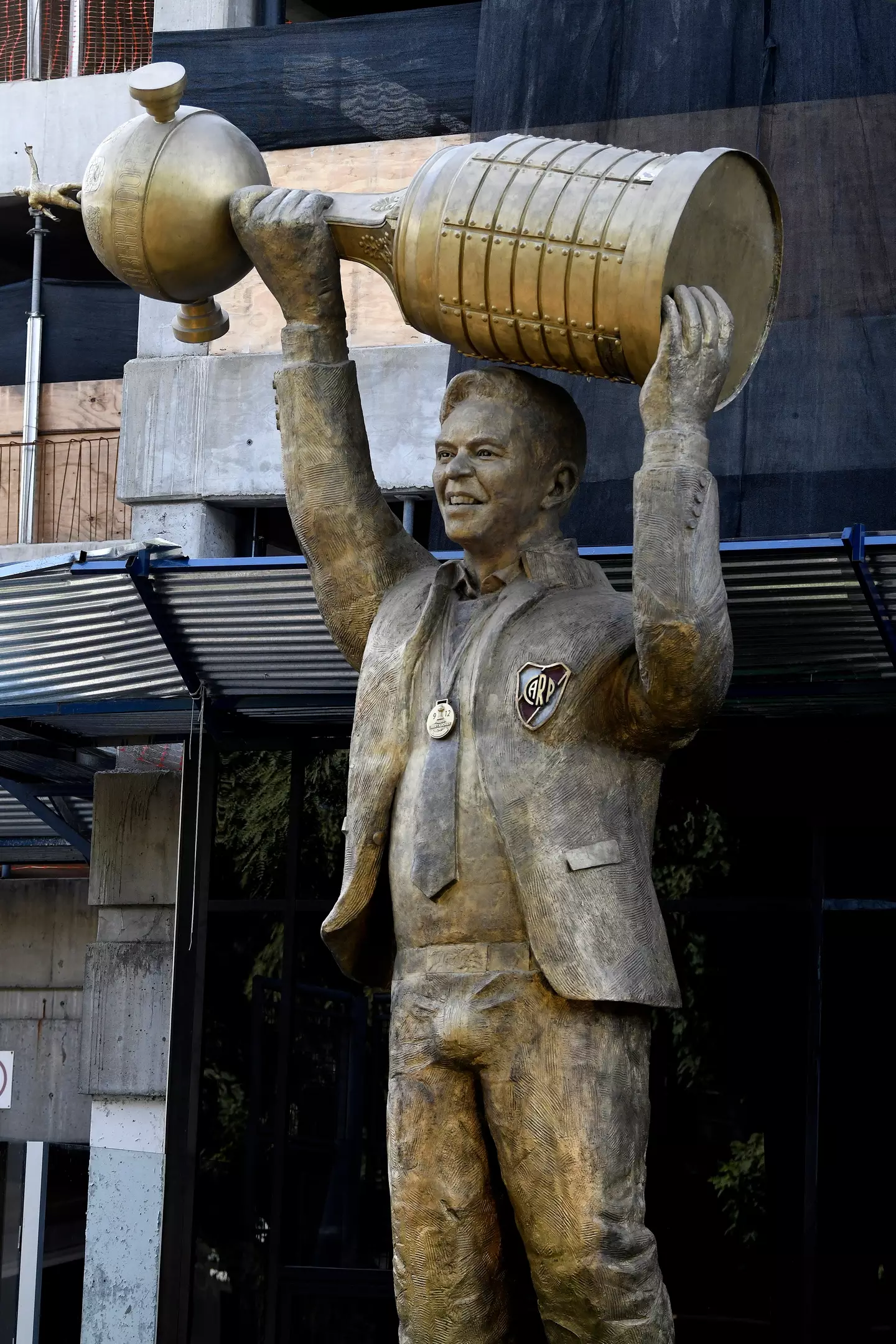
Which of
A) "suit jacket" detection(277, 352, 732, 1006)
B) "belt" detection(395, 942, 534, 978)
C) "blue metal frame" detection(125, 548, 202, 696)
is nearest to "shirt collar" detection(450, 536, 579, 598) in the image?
"suit jacket" detection(277, 352, 732, 1006)

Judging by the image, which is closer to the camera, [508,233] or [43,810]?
[508,233]

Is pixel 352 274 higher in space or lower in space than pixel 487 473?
higher

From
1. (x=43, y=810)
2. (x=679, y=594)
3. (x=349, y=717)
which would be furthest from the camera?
(x=43, y=810)

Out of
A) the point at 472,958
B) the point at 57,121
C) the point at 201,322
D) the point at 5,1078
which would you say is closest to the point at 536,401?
the point at 201,322

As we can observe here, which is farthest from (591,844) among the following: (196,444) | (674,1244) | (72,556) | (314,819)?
(196,444)

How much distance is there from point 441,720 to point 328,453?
2.84ft

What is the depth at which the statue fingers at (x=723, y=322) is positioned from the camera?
18.7 ft

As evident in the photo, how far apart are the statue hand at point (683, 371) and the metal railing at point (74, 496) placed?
7019 millimetres

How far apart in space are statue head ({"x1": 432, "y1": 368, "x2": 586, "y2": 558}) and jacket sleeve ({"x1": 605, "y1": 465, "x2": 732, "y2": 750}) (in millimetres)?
524

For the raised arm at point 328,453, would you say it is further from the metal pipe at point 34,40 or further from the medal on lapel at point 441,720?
the metal pipe at point 34,40

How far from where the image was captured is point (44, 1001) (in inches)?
531

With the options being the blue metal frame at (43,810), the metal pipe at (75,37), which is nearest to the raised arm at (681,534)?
the blue metal frame at (43,810)

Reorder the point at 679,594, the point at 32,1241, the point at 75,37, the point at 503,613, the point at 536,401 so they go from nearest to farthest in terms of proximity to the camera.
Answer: the point at 679,594, the point at 503,613, the point at 536,401, the point at 32,1241, the point at 75,37

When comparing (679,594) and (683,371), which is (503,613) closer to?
(679,594)
